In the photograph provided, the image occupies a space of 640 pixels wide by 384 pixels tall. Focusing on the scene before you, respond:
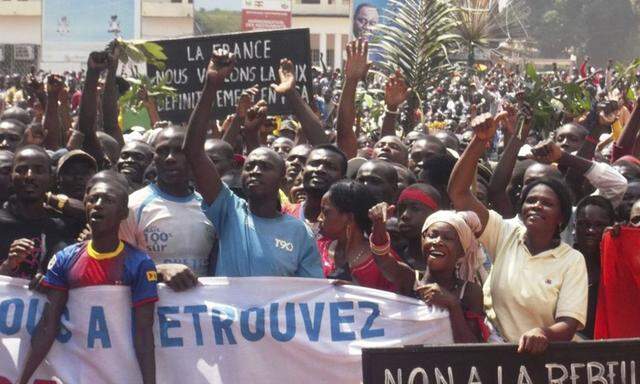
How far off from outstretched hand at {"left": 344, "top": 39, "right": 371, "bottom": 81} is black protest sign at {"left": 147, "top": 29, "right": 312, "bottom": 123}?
74 cm

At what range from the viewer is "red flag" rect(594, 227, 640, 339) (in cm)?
557

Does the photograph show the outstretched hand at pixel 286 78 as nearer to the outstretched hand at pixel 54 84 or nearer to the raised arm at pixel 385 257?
the outstretched hand at pixel 54 84

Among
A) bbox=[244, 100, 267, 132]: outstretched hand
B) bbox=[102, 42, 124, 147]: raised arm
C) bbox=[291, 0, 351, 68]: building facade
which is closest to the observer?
bbox=[102, 42, 124, 147]: raised arm

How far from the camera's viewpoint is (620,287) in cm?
560

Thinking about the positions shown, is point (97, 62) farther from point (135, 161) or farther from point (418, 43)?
point (418, 43)

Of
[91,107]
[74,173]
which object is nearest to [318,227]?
[74,173]

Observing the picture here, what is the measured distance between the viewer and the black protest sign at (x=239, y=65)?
336 inches

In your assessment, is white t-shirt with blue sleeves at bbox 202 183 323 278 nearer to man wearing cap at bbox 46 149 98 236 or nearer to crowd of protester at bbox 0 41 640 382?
crowd of protester at bbox 0 41 640 382

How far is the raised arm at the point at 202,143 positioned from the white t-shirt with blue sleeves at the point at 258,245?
53 mm

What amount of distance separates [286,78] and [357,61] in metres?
0.46

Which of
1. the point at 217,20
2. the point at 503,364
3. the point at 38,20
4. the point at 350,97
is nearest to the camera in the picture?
the point at 503,364

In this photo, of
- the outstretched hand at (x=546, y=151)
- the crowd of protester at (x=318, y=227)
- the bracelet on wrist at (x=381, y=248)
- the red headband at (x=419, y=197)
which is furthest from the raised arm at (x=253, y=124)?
the bracelet on wrist at (x=381, y=248)

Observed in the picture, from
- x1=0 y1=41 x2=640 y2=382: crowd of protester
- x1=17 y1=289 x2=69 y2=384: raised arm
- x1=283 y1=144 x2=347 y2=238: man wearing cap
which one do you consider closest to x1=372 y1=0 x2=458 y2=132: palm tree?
x1=0 y1=41 x2=640 y2=382: crowd of protester

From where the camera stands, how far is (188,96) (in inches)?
346
